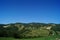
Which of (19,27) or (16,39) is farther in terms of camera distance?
(19,27)

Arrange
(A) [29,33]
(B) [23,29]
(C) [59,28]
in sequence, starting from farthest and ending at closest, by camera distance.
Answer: (C) [59,28] < (B) [23,29] < (A) [29,33]

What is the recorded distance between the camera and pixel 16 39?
8141mm

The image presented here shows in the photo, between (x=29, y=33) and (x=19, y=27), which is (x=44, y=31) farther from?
(x=19, y=27)

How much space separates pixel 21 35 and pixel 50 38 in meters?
1.66

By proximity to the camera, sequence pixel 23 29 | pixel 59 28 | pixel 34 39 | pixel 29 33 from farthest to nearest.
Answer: pixel 59 28, pixel 23 29, pixel 29 33, pixel 34 39

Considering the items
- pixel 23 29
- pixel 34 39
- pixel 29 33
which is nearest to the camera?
pixel 34 39

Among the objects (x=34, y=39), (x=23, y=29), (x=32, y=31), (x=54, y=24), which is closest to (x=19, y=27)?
(x=23, y=29)

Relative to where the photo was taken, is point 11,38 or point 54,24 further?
point 54,24

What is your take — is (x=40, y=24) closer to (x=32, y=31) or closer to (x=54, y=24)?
(x=54, y=24)

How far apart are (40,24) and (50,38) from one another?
2494mm

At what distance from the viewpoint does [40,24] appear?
1084 centimetres

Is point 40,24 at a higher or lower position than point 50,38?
higher

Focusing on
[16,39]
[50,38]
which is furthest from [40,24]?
[16,39]

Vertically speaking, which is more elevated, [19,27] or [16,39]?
[19,27]
